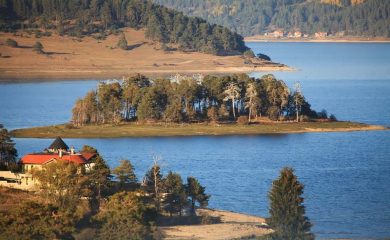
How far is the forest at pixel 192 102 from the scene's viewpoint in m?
71.0

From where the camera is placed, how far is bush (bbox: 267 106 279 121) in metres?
71.6

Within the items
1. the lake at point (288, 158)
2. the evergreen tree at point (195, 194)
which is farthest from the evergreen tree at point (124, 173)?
the lake at point (288, 158)

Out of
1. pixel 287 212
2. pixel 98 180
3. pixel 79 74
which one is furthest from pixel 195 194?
pixel 79 74

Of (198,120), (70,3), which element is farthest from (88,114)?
(70,3)

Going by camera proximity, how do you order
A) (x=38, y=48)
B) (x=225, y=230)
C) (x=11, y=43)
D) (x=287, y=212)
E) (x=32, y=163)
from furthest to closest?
(x=11, y=43) → (x=38, y=48) → (x=32, y=163) → (x=225, y=230) → (x=287, y=212)

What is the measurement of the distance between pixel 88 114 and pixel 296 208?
36.0m

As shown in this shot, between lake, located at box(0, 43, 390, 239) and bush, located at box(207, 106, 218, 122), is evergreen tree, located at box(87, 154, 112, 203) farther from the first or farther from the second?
bush, located at box(207, 106, 218, 122)

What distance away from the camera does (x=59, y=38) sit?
138 meters

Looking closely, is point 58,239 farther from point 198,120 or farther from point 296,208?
point 198,120

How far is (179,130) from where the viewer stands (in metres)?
67.9

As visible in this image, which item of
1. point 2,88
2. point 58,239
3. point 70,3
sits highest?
point 70,3

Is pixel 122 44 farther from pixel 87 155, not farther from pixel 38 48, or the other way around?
pixel 87 155

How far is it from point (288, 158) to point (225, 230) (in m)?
19.4

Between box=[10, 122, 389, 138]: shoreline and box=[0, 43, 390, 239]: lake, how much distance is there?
130 cm
